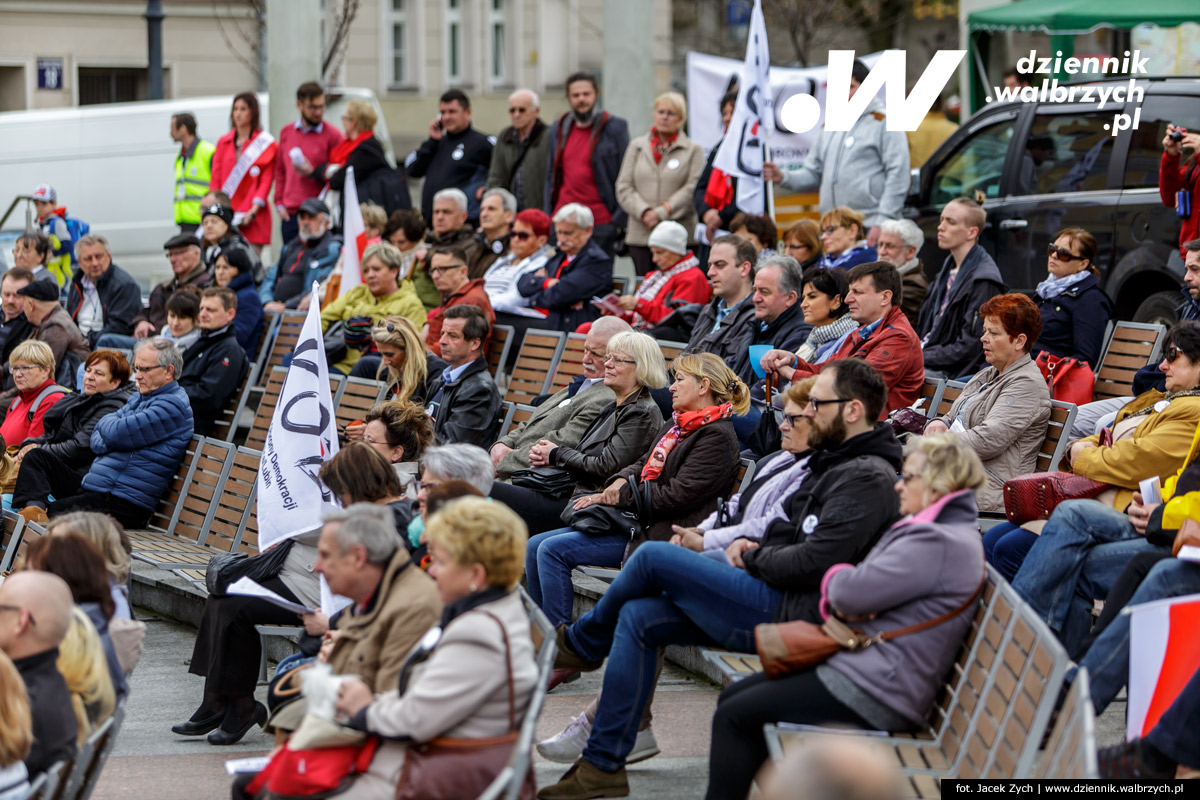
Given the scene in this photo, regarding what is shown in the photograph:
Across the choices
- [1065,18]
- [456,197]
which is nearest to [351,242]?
[456,197]

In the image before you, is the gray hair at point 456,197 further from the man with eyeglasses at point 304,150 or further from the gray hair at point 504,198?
the man with eyeglasses at point 304,150

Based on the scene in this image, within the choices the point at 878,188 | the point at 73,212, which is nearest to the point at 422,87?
the point at 73,212

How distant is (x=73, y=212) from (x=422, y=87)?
682 inches

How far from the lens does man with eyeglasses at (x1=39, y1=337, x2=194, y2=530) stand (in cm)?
910

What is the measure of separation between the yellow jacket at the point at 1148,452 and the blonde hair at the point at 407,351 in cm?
416

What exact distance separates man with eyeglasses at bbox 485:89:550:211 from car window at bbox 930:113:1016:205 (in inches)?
131

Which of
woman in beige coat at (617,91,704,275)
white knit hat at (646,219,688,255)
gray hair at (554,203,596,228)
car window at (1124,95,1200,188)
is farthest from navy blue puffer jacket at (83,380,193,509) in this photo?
car window at (1124,95,1200,188)

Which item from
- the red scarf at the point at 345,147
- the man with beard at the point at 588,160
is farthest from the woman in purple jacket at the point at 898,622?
the red scarf at the point at 345,147

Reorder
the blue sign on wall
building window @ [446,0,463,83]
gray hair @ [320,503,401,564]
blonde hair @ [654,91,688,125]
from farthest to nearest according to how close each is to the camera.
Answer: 1. building window @ [446,0,463,83]
2. the blue sign on wall
3. blonde hair @ [654,91,688,125]
4. gray hair @ [320,503,401,564]

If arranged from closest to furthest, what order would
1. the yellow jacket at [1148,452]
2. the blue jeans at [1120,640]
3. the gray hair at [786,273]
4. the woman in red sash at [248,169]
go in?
1. the blue jeans at [1120,640]
2. the yellow jacket at [1148,452]
3. the gray hair at [786,273]
4. the woman in red sash at [248,169]

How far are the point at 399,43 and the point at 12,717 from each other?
32.5m

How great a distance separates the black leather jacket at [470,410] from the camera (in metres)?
8.71

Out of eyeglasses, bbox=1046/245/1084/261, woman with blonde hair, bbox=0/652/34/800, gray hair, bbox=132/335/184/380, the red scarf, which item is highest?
the red scarf

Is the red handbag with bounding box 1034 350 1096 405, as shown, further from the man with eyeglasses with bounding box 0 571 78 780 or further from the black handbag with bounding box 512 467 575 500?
the man with eyeglasses with bounding box 0 571 78 780
